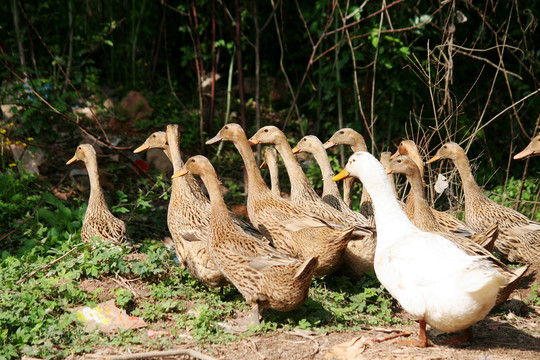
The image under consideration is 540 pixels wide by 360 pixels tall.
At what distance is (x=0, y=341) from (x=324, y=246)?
3.06 meters

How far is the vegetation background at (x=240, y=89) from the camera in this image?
8164mm

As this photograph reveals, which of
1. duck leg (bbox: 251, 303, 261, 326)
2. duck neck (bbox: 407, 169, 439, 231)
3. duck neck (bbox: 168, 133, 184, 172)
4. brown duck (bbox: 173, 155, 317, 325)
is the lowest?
duck leg (bbox: 251, 303, 261, 326)

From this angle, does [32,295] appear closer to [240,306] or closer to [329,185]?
[240,306]

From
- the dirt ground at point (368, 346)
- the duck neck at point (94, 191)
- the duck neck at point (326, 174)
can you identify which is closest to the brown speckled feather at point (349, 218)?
the duck neck at point (326, 174)

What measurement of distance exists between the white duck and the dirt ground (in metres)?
0.20

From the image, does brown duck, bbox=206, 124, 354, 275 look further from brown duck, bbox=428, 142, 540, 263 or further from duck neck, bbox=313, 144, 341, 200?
brown duck, bbox=428, 142, 540, 263

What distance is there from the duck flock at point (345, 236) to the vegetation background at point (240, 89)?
60cm

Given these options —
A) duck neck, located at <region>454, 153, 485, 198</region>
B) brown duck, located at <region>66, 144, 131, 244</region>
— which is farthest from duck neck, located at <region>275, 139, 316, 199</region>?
brown duck, located at <region>66, 144, 131, 244</region>

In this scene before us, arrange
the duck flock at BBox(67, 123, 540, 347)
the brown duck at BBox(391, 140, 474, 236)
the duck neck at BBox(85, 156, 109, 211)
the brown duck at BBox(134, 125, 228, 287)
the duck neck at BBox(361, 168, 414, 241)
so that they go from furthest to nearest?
the duck neck at BBox(85, 156, 109, 211), the brown duck at BBox(391, 140, 474, 236), the brown duck at BBox(134, 125, 228, 287), the duck neck at BBox(361, 168, 414, 241), the duck flock at BBox(67, 123, 540, 347)

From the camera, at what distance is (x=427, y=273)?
4.50 metres

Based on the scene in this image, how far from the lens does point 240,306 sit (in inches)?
230

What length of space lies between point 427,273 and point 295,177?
310 cm

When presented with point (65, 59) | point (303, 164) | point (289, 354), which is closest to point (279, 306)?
point (289, 354)

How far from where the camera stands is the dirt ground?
4621 mm
